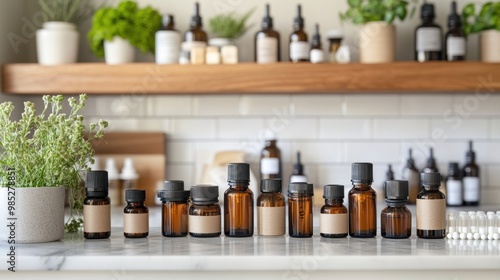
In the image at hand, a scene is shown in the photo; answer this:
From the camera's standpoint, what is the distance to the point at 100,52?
290cm

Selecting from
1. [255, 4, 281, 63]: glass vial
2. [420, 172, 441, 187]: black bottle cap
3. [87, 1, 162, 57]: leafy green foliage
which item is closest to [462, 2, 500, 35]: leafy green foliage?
[255, 4, 281, 63]: glass vial

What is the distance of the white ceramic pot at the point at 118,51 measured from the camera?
2.81 m

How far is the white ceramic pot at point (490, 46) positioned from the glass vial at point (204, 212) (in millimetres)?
1733

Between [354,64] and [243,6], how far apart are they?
613mm

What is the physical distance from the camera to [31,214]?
137 centimetres

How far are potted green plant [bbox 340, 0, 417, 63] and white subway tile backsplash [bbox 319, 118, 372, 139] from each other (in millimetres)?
332

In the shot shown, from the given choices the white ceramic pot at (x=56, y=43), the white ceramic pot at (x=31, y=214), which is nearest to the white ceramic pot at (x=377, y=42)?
the white ceramic pot at (x=56, y=43)

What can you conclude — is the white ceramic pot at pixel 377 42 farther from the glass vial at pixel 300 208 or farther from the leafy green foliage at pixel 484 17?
the glass vial at pixel 300 208

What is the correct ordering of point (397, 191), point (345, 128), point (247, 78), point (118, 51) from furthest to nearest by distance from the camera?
point (345, 128), point (118, 51), point (247, 78), point (397, 191)

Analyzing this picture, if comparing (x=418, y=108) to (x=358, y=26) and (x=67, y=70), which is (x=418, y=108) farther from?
(x=67, y=70)

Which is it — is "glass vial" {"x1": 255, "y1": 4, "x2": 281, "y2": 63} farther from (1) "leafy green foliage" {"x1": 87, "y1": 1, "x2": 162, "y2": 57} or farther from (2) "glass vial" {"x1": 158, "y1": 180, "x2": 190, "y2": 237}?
(2) "glass vial" {"x1": 158, "y1": 180, "x2": 190, "y2": 237}

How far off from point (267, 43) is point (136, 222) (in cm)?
150

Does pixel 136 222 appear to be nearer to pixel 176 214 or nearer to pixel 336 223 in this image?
pixel 176 214

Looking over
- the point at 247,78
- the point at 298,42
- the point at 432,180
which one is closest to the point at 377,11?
the point at 298,42
